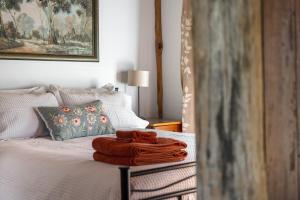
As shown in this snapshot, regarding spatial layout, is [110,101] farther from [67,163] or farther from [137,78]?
[67,163]

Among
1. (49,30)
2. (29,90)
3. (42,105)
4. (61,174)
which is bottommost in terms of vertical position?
(61,174)

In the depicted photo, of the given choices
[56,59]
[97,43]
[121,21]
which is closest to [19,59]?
[56,59]

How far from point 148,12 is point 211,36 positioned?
12.3 feet

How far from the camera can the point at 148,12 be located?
4.96 metres

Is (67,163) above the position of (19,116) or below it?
below

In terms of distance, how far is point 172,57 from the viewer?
4984 millimetres

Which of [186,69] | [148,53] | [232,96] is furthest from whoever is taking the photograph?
[148,53]

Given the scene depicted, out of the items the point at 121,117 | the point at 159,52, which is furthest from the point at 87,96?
the point at 159,52

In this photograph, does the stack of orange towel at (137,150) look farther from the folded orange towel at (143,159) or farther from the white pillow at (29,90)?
the white pillow at (29,90)

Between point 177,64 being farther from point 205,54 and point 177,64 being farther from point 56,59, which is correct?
point 205,54

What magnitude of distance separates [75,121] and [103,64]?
46.5 inches

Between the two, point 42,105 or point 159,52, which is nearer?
point 42,105

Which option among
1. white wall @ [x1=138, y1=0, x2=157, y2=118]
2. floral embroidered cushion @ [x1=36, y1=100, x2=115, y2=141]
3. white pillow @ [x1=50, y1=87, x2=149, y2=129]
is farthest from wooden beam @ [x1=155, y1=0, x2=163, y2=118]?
floral embroidered cushion @ [x1=36, y1=100, x2=115, y2=141]

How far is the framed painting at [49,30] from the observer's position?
379cm
